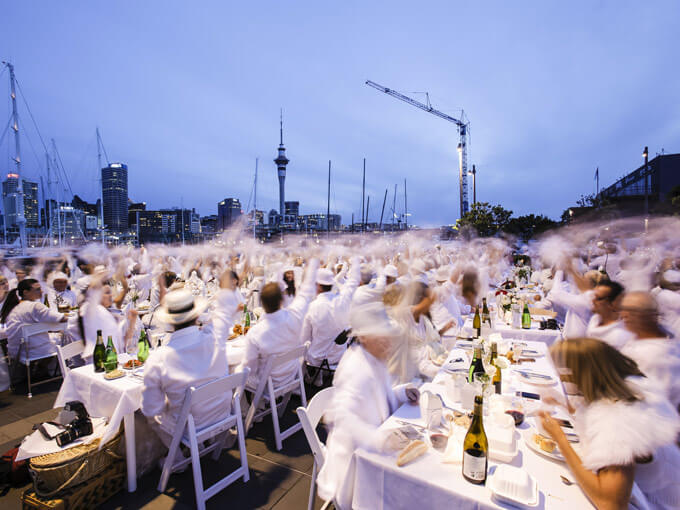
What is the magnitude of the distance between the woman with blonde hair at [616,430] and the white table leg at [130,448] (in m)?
3.48

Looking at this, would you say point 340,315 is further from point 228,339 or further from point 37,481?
point 37,481

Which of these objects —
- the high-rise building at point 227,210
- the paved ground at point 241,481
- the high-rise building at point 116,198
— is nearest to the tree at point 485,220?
the paved ground at point 241,481

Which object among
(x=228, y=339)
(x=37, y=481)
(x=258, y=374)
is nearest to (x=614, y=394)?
(x=258, y=374)

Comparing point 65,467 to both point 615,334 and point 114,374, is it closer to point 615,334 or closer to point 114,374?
point 114,374

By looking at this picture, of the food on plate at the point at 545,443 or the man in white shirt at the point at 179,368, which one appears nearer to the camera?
the food on plate at the point at 545,443

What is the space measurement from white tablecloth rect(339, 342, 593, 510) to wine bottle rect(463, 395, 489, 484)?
47 millimetres

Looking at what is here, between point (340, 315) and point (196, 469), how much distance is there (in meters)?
2.90

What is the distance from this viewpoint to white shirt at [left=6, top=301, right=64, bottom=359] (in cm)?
544

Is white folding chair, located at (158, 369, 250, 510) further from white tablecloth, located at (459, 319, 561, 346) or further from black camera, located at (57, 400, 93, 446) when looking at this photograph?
white tablecloth, located at (459, 319, 561, 346)

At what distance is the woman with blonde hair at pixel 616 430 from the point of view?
149cm

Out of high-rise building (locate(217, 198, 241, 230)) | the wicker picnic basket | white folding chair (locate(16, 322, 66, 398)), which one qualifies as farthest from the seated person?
high-rise building (locate(217, 198, 241, 230))

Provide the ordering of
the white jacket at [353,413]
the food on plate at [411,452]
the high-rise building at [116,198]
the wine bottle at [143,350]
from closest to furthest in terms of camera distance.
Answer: the food on plate at [411,452] < the white jacket at [353,413] < the wine bottle at [143,350] < the high-rise building at [116,198]

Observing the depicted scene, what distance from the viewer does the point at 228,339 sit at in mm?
4961

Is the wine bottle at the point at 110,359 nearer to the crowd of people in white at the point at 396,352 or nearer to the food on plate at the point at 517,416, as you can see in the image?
the crowd of people in white at the point at 396,352
